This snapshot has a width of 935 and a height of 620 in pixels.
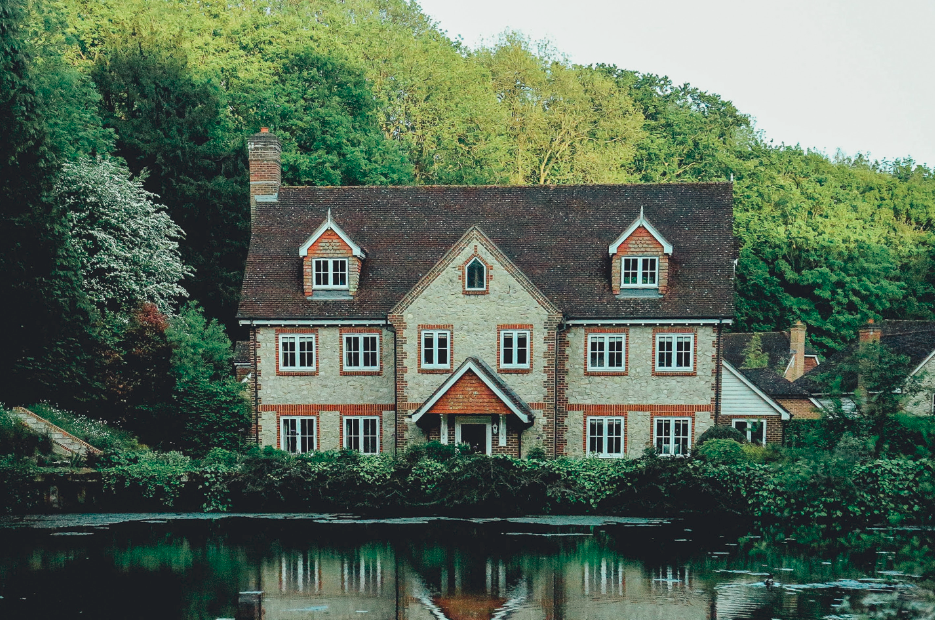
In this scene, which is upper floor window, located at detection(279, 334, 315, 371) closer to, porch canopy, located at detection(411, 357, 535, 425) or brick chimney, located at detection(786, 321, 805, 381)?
porch canopy, located at detection(411, 357, 535, 425)

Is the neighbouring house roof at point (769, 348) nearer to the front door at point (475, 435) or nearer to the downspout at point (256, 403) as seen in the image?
the front door at point (475, 435)

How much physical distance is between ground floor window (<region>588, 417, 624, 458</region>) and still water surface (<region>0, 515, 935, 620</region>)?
238 inches

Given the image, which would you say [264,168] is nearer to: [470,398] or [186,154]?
[470,398]

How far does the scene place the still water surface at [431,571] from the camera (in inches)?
846

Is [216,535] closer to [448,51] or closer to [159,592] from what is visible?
[159,592]

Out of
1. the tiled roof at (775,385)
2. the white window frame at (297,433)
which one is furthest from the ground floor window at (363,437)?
the tiled roof at (775,385)

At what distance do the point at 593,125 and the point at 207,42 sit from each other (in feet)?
83.9

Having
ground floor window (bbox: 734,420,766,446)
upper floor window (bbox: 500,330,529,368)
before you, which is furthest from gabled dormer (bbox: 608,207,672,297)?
ground floor window (bbox: 734,420,766,446)

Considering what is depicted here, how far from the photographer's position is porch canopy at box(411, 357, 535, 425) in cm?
3709

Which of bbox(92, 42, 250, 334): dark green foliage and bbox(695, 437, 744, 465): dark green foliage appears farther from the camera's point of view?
bbox(92, 42, 250, 334): dark green foliage

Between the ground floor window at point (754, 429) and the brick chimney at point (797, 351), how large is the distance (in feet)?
62.3

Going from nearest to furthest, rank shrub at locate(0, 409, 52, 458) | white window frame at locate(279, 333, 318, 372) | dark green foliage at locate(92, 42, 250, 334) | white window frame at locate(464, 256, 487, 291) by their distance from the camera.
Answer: shrub at locate(0, 409, 52, 458)
white window frame at locate(464, 256, 487, 291)
white window frame at locate(279, 333, 318, 372)
dark green foliage at locate(92, 42, 250, 334)

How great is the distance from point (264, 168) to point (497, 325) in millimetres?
11141

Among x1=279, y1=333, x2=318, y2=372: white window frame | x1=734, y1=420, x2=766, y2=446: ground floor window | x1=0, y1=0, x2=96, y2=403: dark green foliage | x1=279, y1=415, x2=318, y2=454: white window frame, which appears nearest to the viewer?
x1=0, y1=0, x2=96, y2=403: dark green foliage
